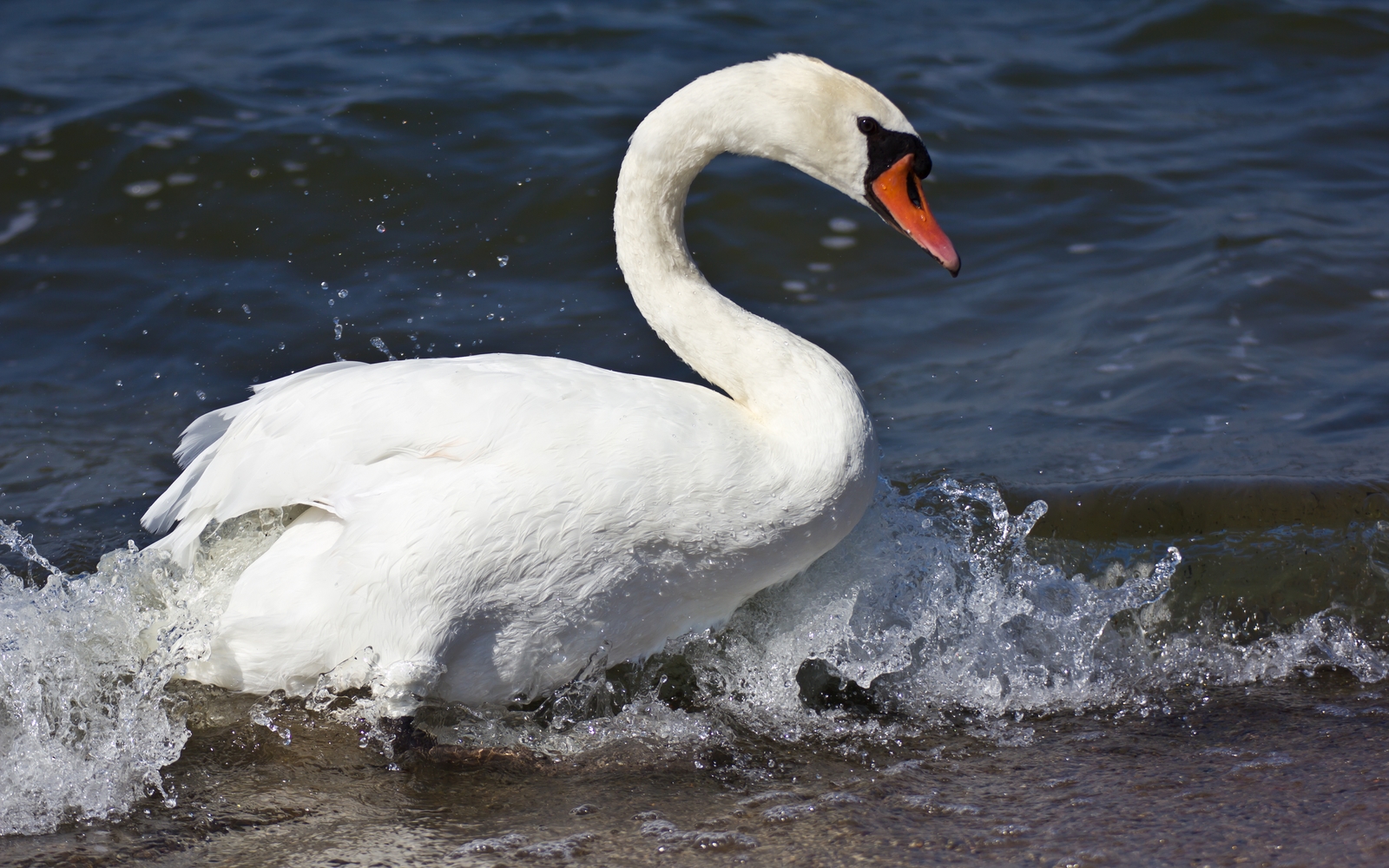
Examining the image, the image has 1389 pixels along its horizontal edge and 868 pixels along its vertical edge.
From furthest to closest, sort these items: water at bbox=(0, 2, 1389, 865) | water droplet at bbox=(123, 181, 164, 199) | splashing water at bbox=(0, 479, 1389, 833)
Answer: water droplet at bbox=(123, 181, 164, 199) < splashing water at bbox=(0, 479, 1389, 833) < water at bbox=(0, 2, 1389, 865)

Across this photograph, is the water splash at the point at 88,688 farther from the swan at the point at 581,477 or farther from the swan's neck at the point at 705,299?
the swan's neck at the point at 705,299

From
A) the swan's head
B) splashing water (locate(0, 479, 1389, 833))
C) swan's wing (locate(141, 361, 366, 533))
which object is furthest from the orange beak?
swan's wing (locate(141, 361, 366, 533))

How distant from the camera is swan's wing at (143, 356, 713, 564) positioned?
145 inches

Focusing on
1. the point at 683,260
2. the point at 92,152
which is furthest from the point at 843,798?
the point at 92,152

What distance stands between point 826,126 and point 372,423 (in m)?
1.54

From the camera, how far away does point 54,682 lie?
392 cm

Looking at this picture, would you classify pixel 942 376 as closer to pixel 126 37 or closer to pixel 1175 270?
pixel 1175 270

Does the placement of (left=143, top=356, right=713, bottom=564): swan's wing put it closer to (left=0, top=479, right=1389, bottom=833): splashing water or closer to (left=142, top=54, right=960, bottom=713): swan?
(left=142, top=54, right=960, bottom=713): swan

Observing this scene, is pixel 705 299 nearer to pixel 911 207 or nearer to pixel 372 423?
pixel 911 207

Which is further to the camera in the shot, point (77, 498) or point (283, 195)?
point (283, 195)

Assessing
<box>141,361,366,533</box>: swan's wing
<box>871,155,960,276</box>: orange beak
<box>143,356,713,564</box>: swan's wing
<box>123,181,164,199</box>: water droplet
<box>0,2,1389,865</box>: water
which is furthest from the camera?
<box>123,181,164,199</box>: water droplet

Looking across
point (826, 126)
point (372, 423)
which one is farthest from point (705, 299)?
point (372, 423)

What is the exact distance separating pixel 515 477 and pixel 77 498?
2960mm

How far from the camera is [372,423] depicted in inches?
150
